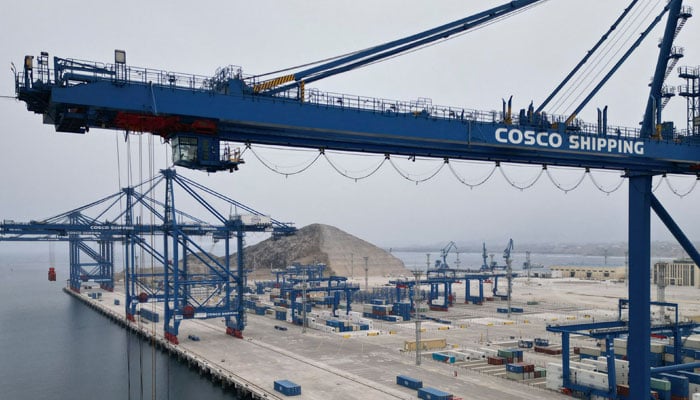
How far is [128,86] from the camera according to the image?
60.2 feet

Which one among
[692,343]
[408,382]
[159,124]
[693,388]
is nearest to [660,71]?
[693,388]

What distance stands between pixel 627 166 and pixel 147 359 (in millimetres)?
41379

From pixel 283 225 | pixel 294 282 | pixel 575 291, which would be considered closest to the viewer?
pixel 283 225

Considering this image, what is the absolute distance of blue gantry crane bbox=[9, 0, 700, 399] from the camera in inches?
719

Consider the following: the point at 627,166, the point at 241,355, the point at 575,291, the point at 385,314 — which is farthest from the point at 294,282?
the point at 627,166

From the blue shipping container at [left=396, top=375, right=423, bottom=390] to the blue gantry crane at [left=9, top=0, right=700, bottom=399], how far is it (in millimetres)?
12609

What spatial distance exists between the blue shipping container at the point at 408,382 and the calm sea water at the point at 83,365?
421 inches

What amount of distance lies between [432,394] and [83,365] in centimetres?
3290

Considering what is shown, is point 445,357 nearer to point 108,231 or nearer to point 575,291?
point 108,231

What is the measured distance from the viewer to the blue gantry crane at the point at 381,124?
719 inches

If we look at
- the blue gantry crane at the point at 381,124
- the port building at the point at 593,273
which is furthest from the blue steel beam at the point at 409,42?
the port building at the point at 593,273

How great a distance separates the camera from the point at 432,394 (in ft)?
102

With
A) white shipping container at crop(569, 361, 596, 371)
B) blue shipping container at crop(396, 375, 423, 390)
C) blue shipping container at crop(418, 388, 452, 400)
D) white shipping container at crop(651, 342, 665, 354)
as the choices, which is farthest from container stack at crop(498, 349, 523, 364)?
blue shipping container at crop(418, 388, 452, 400)

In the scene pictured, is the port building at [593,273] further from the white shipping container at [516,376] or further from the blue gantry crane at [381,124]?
the blue gantry crane at [381,124]
